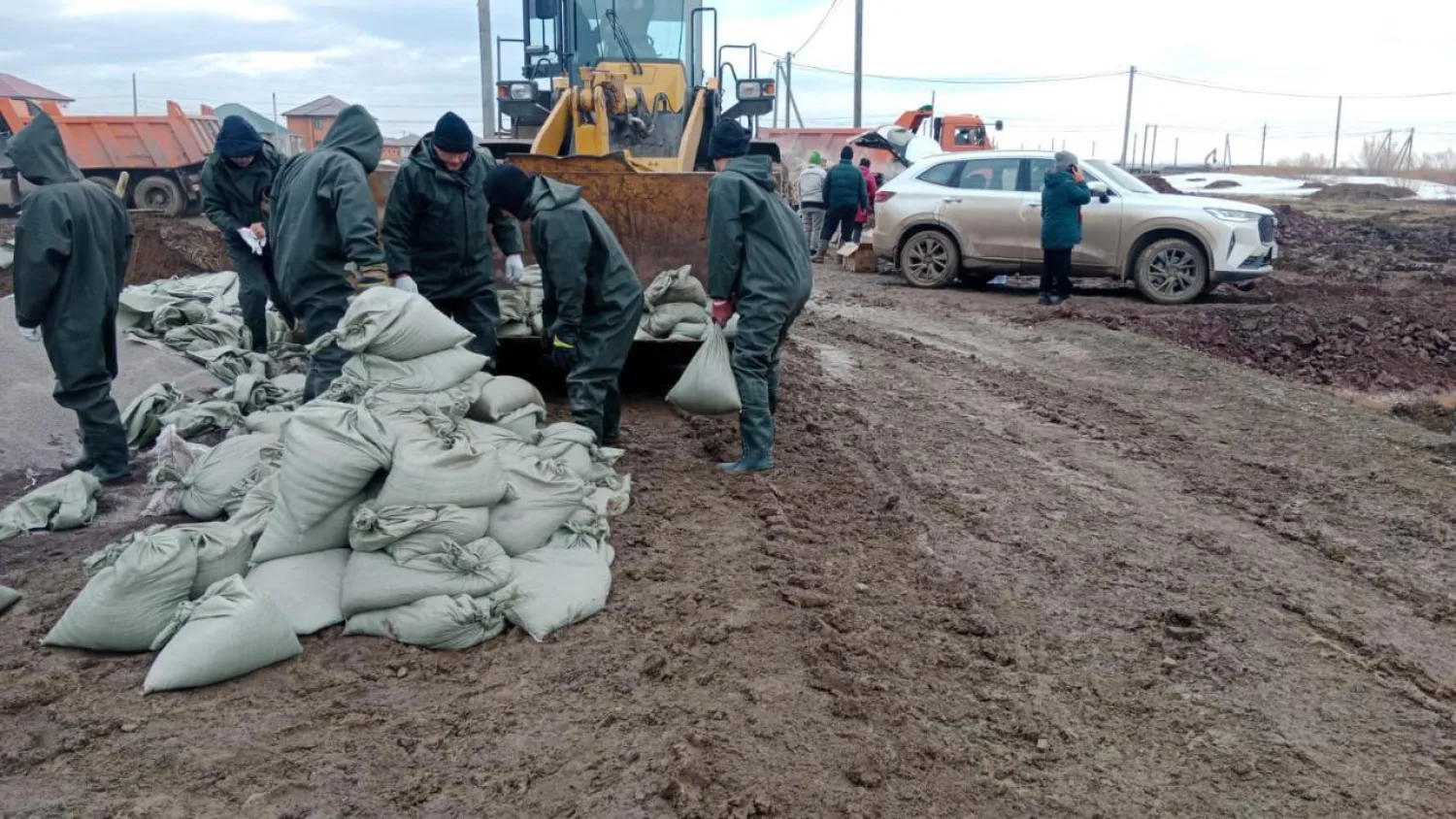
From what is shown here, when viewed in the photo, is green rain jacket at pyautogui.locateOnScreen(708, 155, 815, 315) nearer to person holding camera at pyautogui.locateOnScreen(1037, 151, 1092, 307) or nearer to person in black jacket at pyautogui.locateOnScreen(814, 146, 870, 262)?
person holding camera at pyautogui.locateOnScreen(1037, 151, 1092, 307)

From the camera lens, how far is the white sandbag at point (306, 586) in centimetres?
342

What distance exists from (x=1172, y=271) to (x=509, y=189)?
26.4 ft

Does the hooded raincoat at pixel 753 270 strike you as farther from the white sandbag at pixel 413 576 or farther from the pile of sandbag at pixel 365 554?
the white sandbag at pixel 413 576

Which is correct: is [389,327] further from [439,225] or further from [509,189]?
[439,225]

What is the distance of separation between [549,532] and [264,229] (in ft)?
12.9

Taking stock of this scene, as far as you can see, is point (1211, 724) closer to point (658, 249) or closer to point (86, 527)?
point (86, 527)

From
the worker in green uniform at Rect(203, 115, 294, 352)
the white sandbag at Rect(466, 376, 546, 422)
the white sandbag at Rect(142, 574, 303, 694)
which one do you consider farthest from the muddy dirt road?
the worker in green uniform at Rect(203, 115, 294, 352)

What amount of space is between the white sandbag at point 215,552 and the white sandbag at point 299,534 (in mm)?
51

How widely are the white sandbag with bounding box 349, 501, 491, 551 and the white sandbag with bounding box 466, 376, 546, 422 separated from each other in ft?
3.06

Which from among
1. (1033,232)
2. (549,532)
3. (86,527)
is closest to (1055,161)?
(1033,232)

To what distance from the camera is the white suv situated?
34.4 ft

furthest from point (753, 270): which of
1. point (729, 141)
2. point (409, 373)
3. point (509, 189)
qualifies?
point (409, 373)

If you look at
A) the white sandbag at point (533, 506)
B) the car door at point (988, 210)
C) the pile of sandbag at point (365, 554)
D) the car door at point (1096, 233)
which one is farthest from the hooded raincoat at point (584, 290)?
the car door at point (988, 210)

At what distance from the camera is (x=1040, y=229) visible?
435 inches
